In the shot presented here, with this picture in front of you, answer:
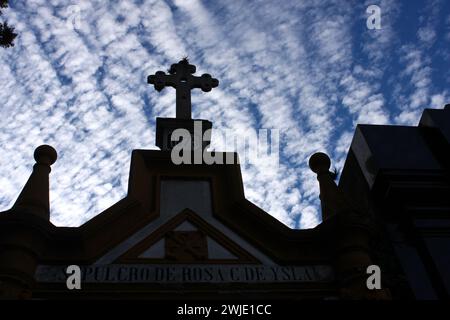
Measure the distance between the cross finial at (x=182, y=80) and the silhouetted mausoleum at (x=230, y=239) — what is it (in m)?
1.87

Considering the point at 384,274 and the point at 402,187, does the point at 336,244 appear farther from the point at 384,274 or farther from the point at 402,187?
the point at 402,187

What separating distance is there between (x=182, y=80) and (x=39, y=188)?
3.60 m

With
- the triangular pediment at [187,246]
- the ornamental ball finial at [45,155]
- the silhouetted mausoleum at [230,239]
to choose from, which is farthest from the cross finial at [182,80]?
the triangular pediment at [187,246]

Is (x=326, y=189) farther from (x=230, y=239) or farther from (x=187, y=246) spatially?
(x=187, y=246)

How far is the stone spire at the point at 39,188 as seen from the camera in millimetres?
5805

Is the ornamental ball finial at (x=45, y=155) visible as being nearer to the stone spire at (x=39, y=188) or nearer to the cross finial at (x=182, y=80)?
the stone spire at (x=39, y=188)

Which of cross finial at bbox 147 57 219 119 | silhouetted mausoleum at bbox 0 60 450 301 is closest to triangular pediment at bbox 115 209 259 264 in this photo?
silhouetted mausoleum at bbox 0 60 450 301

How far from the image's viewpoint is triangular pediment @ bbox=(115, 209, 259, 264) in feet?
19.2

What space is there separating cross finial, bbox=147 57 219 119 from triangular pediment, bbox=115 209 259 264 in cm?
279

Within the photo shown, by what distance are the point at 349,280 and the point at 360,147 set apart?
2575mm

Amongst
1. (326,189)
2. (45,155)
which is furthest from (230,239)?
(45,155)
